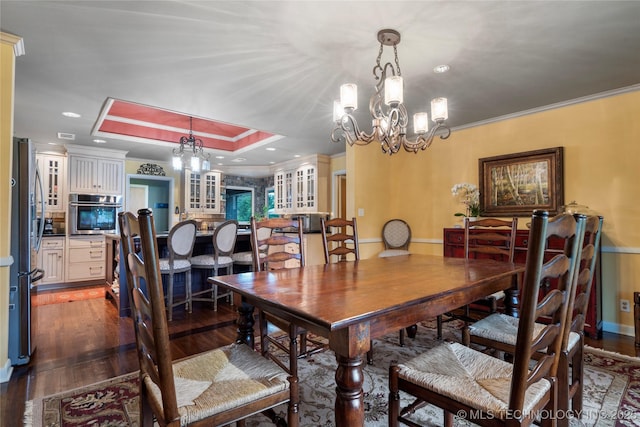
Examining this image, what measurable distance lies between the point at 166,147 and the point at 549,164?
17.9ft

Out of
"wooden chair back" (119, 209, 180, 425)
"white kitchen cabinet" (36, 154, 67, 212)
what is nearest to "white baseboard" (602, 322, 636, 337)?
"wooden chair back" (119, 209, 180, 425)

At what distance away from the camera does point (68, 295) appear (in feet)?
15.0

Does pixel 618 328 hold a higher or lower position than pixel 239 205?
lower

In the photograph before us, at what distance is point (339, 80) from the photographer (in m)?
2.82

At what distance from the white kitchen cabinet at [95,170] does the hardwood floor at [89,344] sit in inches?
85.2

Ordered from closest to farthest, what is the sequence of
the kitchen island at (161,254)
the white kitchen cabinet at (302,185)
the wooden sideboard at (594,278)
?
1. the wooden sideboard at (594,278)
2. the kitchen island at (161,254)
3. the white kitchen cabinet at (302,185)

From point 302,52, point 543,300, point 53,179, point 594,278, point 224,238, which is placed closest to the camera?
point 543,300

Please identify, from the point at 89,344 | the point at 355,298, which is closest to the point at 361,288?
the point at 355,298

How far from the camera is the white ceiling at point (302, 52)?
1.88 metres

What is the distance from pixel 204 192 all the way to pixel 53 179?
8.23 ft

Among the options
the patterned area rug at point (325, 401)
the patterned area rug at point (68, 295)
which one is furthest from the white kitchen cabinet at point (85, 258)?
the patterned area rug at point (325, 401)

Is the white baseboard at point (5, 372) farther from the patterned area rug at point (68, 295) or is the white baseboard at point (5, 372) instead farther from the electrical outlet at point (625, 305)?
the electrical outlet at point (625, 305)

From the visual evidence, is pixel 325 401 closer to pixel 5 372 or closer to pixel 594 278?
pixel 5 372

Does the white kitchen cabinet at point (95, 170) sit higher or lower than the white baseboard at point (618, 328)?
higher
